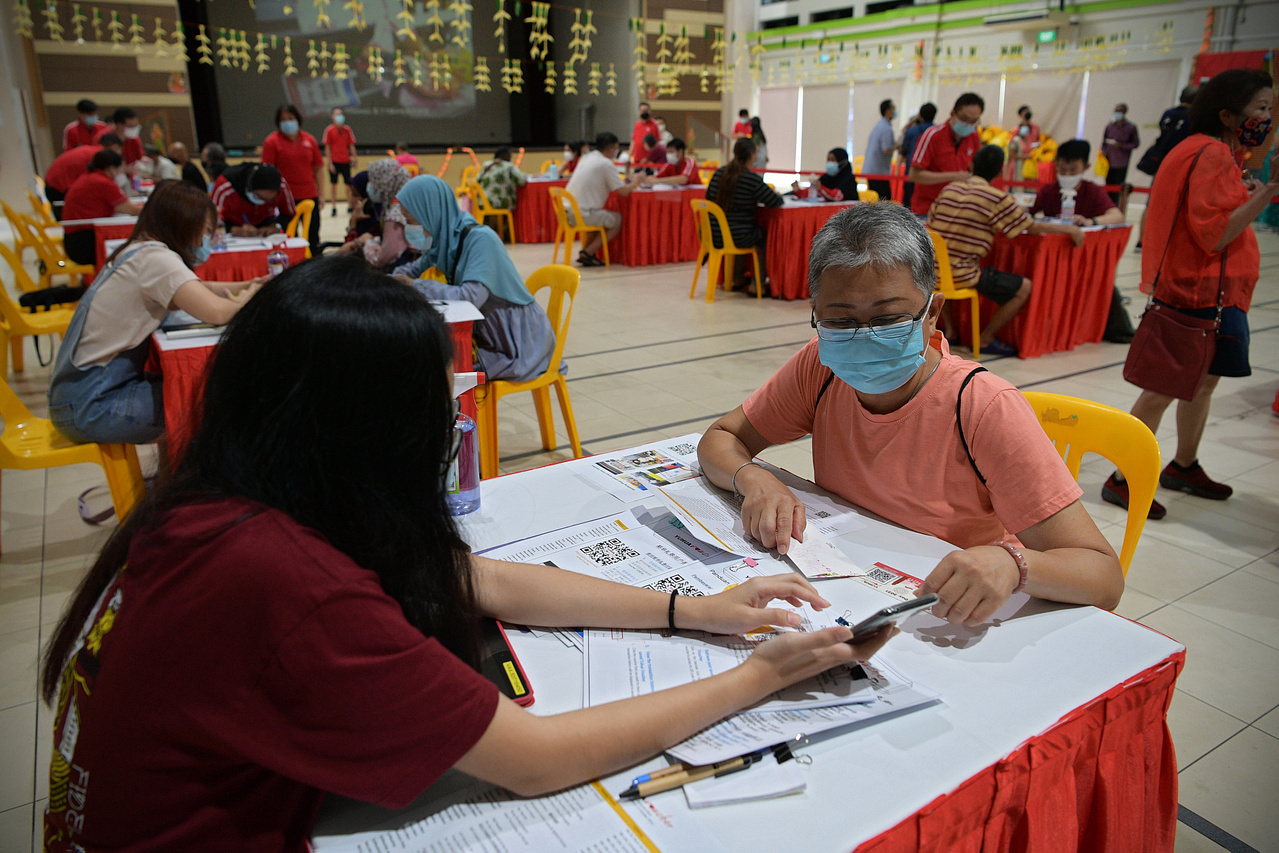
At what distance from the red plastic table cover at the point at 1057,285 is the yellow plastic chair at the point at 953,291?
20cm

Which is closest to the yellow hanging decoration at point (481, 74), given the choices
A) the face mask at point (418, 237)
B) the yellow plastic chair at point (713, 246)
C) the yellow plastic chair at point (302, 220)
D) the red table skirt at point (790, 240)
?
the yellow plastic chair at point (302, 220)

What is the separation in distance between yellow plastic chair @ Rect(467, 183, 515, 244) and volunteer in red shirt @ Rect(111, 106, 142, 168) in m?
3.75

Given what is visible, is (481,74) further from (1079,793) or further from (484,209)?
(1079,793)

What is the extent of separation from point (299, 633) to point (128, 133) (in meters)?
10.3

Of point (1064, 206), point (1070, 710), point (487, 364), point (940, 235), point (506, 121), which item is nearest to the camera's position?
point (1070, 710)

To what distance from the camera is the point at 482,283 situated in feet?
10.5

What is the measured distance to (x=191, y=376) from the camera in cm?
254

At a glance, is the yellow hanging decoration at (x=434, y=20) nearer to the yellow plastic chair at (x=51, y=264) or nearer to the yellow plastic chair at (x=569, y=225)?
the yellow plastic chair at (x=569, y=225)

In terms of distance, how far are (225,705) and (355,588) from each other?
0.14 metres

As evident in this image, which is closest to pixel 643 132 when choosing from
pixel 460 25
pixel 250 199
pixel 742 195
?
pixel 460 25

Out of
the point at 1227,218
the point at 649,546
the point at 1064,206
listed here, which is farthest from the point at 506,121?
the point at 649,546

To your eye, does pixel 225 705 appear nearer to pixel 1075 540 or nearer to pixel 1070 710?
pixel 1070 710

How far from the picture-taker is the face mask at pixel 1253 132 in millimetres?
2646

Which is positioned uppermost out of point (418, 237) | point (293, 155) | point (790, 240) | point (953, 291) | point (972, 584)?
point (293, 155)
